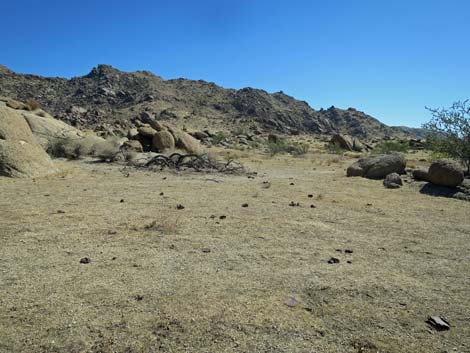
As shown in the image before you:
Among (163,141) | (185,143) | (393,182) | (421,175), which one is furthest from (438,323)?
(185,143)

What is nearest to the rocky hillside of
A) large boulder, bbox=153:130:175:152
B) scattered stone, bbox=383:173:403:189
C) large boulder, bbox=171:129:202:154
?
large boulder, bbox=171:129:202:154

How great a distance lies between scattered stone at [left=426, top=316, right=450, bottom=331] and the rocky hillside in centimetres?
4651

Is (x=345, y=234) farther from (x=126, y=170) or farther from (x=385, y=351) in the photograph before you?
(x=126, y=170)

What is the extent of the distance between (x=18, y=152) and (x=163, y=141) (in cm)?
939

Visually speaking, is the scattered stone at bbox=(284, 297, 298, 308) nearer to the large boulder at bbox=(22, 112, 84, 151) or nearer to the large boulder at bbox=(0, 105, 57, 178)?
the large boulder at bbox=(0, 105, 57, 178)

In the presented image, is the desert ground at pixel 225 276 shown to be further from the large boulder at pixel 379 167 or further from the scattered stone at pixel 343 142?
the scattered stone at pixel 343 142

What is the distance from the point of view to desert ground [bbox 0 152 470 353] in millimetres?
2928

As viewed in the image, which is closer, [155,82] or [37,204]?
[37,204]

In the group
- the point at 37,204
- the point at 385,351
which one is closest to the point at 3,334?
the point at 385,351

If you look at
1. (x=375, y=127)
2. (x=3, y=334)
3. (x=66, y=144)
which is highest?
(x=375, y=127)

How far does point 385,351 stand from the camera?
111 inches

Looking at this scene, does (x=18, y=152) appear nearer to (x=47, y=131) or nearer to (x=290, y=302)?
(x=47, y=131)

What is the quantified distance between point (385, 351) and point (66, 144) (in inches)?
635

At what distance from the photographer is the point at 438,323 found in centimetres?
318
